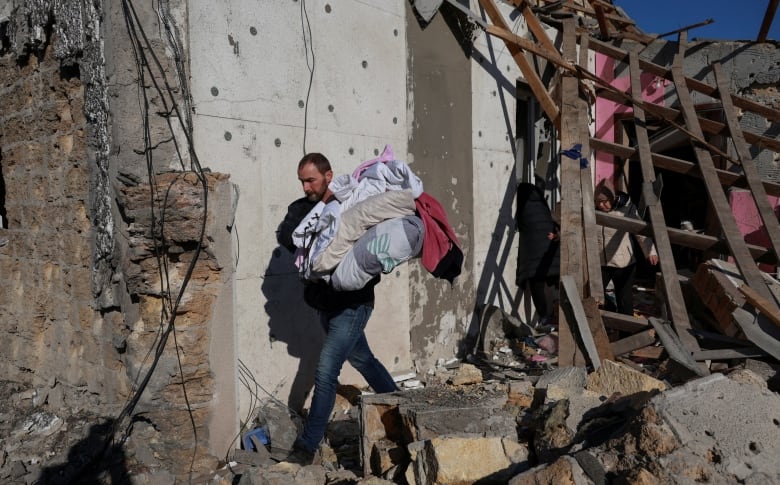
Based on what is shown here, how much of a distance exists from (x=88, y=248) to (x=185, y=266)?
0.88 m

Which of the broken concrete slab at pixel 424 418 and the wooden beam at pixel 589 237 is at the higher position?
the wooden beam at pixel 589 237

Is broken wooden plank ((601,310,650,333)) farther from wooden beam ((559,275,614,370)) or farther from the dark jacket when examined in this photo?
the dark jacket

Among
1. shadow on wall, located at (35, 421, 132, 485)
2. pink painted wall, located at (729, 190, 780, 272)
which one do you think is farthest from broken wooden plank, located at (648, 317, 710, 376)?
pink painted wall, located at (729, 190, 780, 272)

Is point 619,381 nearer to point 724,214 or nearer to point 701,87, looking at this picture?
point 724,214

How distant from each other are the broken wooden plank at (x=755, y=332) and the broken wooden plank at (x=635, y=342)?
53cm

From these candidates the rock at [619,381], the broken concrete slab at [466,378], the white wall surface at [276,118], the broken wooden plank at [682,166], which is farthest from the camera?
the broken wooden plank at [682,166]

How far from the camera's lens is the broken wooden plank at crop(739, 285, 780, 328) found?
3.63 metres

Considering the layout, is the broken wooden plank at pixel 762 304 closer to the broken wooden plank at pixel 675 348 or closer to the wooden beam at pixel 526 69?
the broken wooden plank at pixel 675 348

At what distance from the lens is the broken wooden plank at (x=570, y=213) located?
4.09 meters

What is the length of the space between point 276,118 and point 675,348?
10.3 feet

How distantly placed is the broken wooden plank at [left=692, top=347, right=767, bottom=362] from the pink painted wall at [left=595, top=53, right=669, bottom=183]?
468cm

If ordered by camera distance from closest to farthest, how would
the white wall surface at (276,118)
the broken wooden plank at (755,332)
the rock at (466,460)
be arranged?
1. the rock at (466,460)
2. the broken wooden plank at (755,332)
3. the white wall surface at (276,118)

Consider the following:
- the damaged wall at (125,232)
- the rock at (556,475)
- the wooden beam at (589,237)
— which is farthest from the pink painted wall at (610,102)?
the rock at (556,475)

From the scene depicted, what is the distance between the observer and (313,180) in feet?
11.1
